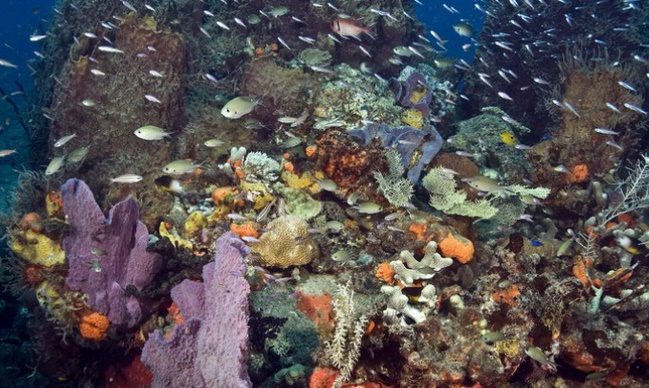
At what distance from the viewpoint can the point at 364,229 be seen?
22.5ft

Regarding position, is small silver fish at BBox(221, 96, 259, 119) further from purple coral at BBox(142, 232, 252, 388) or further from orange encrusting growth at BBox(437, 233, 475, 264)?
orange encrusting growth at BBox(437, 233, 475, 264)

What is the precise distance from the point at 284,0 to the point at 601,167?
959 cm

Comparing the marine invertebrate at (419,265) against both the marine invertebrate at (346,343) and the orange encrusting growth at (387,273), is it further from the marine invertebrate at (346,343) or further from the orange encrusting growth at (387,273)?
the marine invertebrate at (346,343)

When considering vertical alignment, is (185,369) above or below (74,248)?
above

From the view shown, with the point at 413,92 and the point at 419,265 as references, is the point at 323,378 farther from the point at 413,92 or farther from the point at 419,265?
the point at 413,92

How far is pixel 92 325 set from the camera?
16.7 feet


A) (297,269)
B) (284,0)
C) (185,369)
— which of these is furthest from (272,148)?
(284,0)

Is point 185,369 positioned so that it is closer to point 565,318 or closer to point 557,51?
Result: point 565,318

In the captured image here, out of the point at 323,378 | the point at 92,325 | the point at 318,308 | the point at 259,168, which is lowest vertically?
the point at 92,325

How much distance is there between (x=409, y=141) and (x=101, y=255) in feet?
16.7

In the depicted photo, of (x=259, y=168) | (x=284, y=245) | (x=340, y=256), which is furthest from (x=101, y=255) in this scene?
(x=340, y=256)

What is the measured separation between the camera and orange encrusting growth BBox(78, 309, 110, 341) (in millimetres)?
5051

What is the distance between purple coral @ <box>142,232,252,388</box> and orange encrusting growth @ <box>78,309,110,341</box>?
78.6 inches

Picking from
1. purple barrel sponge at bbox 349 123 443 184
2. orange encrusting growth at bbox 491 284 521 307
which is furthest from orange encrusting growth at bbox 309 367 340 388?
purple barrel sponge at bbox 349 123 443 184
